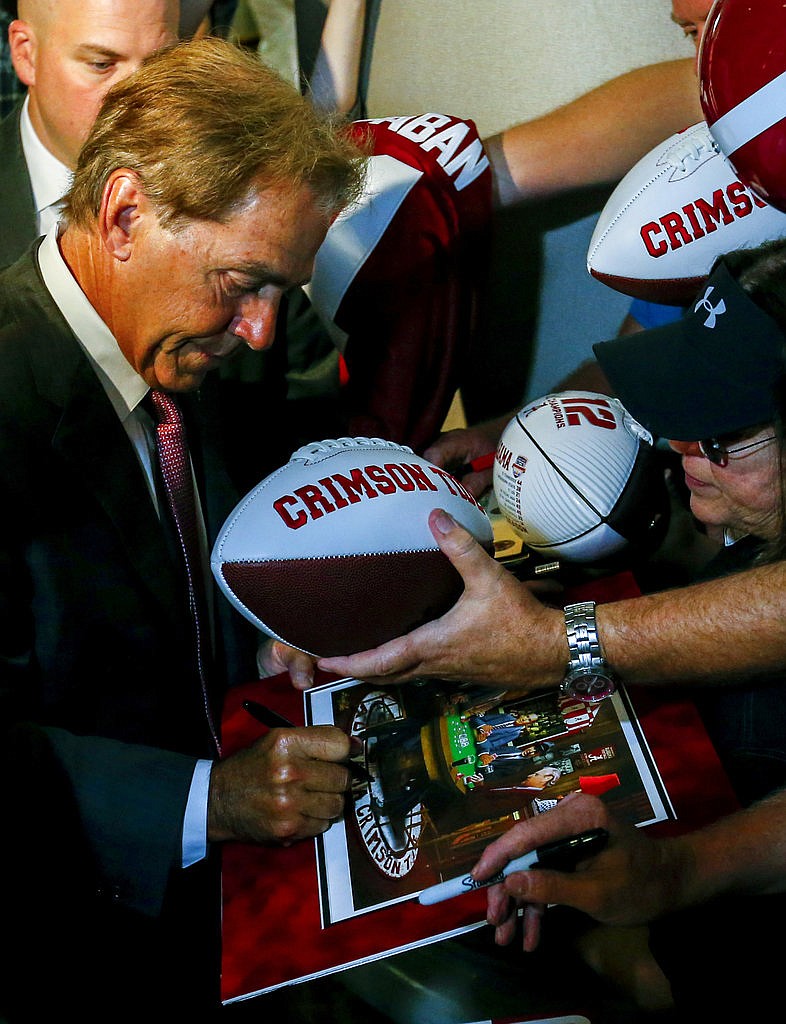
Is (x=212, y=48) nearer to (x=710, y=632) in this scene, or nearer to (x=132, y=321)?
(x=132, y=321)

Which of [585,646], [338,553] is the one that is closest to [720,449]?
[585,646]

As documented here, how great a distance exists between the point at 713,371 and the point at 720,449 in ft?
0.29

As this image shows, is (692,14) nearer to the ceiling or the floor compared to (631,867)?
nearer to the ceiling

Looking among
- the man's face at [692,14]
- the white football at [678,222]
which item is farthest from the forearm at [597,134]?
the white football at [678,222]

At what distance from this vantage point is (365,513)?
1.12 meters

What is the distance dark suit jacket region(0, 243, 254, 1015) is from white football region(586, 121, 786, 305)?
70cm

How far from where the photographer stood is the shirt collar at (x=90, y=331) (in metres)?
1.25

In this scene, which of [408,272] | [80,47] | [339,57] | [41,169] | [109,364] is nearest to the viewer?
[109,364]

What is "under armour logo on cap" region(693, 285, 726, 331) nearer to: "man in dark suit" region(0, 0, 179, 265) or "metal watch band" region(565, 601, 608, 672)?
"metal watch band" region(565, 601, 608, 672)

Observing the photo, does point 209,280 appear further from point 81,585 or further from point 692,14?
point 692,14

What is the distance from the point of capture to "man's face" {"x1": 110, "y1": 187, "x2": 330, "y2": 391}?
3.78ft

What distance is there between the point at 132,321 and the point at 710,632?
78 cm

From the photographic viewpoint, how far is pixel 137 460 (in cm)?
131

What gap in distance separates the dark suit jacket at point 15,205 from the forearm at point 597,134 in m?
0.85
